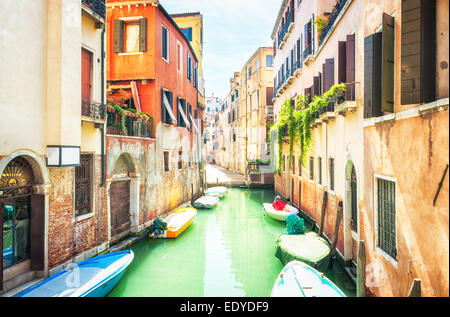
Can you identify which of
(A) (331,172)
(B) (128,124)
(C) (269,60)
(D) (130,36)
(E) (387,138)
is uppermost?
Answer: (C) (269,60)

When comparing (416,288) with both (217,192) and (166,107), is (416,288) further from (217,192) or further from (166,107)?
(217,192)

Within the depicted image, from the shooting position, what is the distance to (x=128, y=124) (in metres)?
10.2

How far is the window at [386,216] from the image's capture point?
4.91 metres

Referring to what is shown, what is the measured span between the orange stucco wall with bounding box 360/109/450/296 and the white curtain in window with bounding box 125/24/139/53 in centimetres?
1016

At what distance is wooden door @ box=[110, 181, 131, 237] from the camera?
9625 millimetres

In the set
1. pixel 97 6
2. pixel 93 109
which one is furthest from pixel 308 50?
pixel 93 109

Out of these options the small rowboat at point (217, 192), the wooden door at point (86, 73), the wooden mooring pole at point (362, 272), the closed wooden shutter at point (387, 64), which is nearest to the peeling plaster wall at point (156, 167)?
the wooden door at point (86, 73)

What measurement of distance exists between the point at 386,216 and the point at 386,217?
2 cm

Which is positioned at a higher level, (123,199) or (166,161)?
(166,161)

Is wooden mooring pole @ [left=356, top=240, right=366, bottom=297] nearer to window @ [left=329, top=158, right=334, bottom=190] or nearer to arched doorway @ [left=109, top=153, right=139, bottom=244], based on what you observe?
window @ [left=329, top=158, right=334, bottom=190]

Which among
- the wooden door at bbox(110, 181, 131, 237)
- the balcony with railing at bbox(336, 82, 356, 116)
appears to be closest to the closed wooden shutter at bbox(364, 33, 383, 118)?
the balcony with railing at bbox(336, 82, 356, 116)

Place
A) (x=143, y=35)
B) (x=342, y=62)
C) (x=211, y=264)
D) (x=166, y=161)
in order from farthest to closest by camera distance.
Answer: (x=166, y=161)
(x=143, y=35)
(x=211, y=264)
(x=342, y=62)
